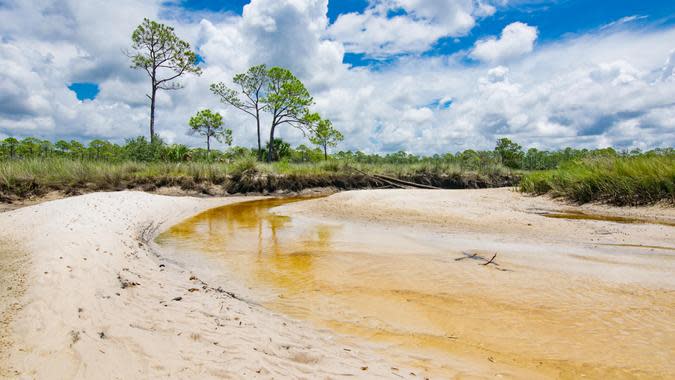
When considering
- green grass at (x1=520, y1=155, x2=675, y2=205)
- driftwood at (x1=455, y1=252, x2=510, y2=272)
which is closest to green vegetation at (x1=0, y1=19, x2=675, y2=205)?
green grass at (x1=520, y1=155, x2=675, y2=205)

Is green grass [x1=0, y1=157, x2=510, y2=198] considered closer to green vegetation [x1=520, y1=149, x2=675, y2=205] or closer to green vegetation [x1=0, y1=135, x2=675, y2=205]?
green vegetation [x1=0, y1=135, x2=675, y2=205]

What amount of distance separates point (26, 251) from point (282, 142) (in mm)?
36668

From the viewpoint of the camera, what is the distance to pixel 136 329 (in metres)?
2.96

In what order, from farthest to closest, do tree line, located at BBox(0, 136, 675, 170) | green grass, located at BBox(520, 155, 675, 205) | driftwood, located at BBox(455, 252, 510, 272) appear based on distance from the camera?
tree line, located at BBox(0, 136, 675, 170) → green grass, located at BBox(520, 155, 675, 205) → driftwood, located at BBox(455, 252, 510, 272)

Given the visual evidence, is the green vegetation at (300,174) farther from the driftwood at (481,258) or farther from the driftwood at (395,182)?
the driftwood at (481,258)

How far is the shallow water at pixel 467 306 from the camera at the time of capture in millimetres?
2862

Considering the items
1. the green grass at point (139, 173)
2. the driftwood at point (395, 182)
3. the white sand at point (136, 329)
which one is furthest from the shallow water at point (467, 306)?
the driftwood at point (395, 182)

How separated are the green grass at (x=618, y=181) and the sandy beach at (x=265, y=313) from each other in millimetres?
3468

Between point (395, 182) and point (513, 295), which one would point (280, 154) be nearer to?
point (395, 182)

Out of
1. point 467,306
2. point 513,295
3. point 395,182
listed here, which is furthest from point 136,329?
point 395,182

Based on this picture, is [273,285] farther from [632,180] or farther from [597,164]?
[597,164]

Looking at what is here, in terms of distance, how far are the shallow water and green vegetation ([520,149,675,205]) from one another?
6141mm

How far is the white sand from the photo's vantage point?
2.38 m

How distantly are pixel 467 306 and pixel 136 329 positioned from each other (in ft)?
11.5
